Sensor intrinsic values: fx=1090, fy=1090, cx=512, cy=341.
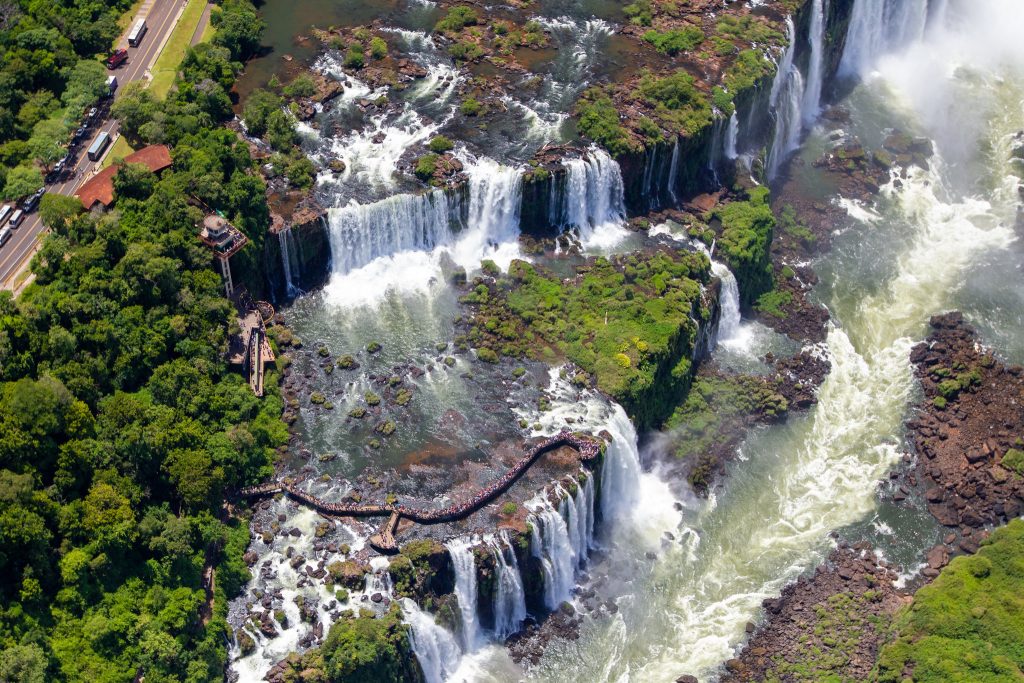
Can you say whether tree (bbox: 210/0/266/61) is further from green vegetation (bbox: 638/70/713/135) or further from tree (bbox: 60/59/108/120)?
green vegetation (bbox: 638/70/713/135)

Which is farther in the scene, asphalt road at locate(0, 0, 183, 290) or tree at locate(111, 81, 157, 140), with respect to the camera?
tree at locate(111, 81, 157, 140)

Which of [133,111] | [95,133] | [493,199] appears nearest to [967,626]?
[493,199]

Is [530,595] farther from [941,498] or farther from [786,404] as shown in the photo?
[941,498]

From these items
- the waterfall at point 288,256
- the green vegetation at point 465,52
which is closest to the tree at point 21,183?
the waterfall at point 288,256

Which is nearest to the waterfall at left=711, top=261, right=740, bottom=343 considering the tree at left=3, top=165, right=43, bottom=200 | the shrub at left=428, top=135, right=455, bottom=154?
the shrub at left=428, top=135, right=455, bottom=154

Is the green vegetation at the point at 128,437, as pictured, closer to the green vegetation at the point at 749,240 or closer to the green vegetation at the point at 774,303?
the green vegetation at the point at 749,240

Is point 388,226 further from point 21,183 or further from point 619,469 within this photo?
point 21,183

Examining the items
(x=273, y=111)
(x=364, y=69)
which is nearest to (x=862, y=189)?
(x=364, y=69)
